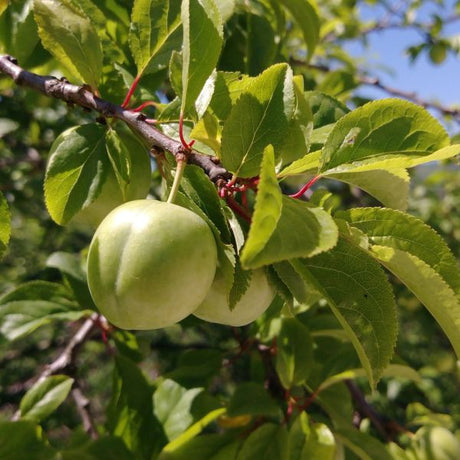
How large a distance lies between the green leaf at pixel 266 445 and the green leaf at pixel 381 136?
0.59 m

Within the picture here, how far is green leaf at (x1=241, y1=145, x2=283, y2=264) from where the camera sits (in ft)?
1.47

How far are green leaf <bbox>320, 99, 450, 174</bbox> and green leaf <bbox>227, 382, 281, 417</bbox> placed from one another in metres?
0.67

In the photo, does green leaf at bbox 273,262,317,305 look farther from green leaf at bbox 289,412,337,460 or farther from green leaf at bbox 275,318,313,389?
green leaf at bbox 275,318,313,389

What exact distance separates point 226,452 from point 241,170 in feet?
2.06

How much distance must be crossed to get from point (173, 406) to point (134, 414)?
3.3 inches

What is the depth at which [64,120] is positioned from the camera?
6.43ft

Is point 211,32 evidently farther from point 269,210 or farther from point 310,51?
point 310,51

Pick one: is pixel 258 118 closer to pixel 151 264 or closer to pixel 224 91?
pixel 224 91

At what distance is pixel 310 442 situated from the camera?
911 millimetres

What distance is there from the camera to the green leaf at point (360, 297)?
0.58 m

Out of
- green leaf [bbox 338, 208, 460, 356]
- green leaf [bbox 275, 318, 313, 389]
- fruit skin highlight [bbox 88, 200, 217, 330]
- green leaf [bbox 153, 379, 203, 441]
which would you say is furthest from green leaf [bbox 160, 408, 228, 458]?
green leaf [bbox 338, 208, 460, 356]

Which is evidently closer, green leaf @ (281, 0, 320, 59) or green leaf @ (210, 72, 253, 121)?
green leaf @ (210, 72, 253, 121)

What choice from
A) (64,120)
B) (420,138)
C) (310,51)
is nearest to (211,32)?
(420,138)

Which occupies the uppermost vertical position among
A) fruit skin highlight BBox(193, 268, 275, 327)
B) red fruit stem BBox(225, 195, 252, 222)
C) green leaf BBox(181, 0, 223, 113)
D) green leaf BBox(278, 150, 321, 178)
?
green leaf BBox(181, 0, 223, 113)
